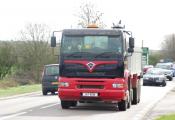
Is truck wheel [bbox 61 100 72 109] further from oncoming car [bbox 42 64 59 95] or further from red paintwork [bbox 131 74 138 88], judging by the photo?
oncoming car [bbox 42 64 59 95]

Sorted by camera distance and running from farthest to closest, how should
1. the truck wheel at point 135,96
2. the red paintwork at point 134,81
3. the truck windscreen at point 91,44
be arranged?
1. the truck wheel at point 135,96
2. the red paintwork at point 134,81
3. the truck windscreen at point 91,44

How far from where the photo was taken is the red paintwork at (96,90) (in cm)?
2111

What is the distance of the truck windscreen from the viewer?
69.6ft

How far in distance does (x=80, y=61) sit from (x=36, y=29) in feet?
136

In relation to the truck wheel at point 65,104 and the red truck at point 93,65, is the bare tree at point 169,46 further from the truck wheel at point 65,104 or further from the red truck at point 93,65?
the red truck at point 93,65

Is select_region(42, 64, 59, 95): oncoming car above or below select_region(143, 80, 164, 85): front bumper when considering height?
above

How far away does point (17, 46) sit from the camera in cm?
5447

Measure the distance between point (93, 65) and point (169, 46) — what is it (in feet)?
371

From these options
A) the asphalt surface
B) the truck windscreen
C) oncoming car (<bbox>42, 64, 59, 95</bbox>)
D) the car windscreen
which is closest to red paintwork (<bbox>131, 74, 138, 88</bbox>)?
the asphalt surface

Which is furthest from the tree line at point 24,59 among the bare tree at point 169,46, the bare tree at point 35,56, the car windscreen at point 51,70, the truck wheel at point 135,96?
the bare tree at point 169,46

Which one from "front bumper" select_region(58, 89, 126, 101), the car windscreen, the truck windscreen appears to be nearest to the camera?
"front bumper" select_region(58, 89, 126, 101)

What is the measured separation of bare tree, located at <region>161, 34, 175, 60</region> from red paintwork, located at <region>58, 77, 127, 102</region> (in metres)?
107

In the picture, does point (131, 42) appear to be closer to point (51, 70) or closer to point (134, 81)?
point (134, 81)

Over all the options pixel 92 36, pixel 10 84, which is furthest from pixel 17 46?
pixel 92 36
